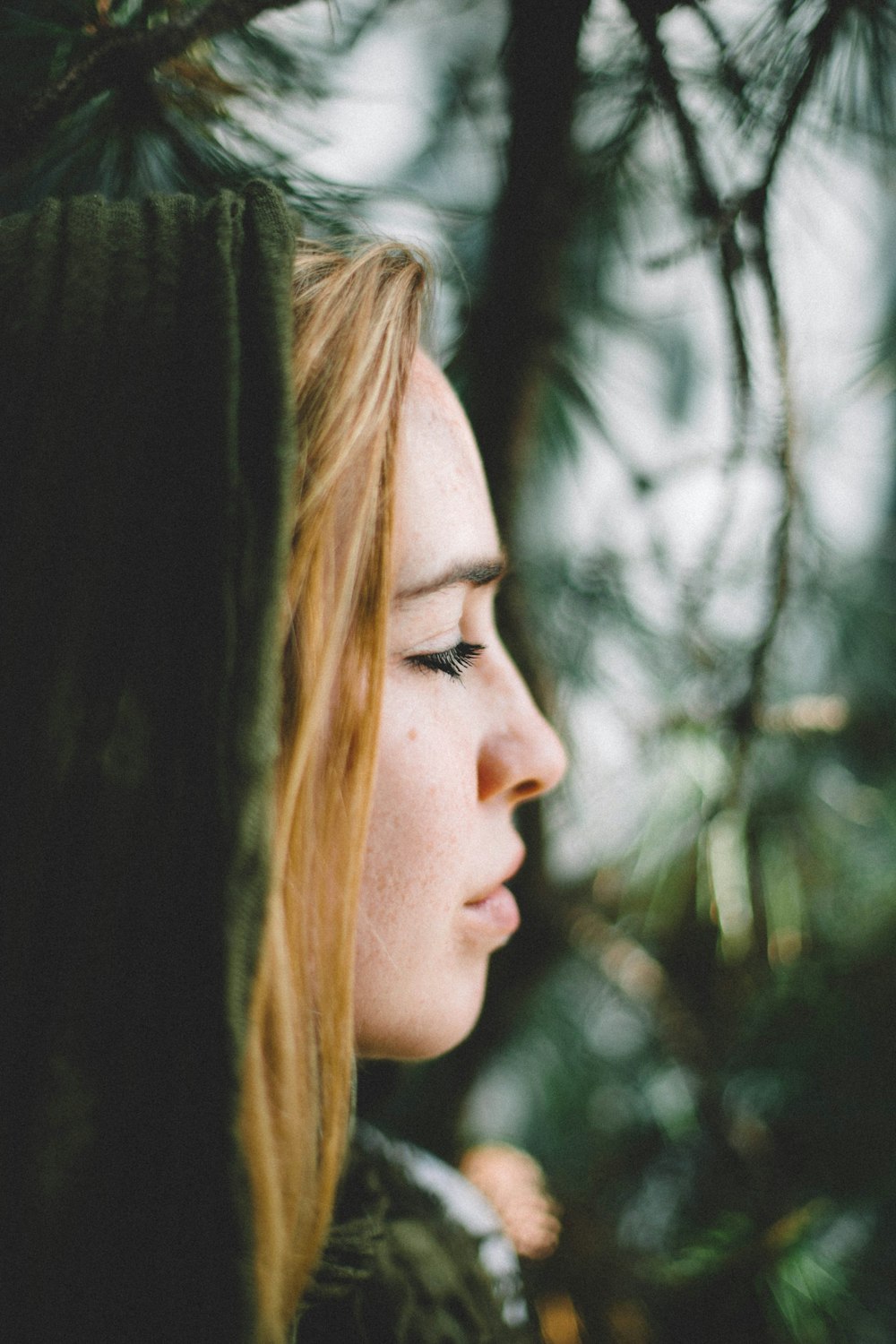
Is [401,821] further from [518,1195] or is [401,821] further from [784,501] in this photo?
[518,1195]

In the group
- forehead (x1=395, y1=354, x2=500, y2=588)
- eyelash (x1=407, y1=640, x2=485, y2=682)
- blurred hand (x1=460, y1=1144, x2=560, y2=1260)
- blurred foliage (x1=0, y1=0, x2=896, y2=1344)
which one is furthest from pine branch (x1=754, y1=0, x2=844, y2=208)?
blurred hand (x1=460, y1=1144, x2=560, y2=1260)

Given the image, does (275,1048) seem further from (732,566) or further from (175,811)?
(732,566)

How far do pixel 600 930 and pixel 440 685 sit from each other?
1.69 feet

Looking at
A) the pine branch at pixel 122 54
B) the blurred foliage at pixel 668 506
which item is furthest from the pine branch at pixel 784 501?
the pine branch at pixel 122 54

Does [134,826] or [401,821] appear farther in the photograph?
[401,821]

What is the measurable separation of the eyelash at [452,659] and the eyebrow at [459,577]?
1.5 inches

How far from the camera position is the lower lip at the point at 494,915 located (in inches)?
20.5

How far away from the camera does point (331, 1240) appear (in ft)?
1.66

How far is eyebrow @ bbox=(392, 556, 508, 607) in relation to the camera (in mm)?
452

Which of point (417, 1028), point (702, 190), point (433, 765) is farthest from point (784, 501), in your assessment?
point (417, 1028)

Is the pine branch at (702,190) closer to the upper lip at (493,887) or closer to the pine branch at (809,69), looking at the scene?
the pine branch at (809,69)

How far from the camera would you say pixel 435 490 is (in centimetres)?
47

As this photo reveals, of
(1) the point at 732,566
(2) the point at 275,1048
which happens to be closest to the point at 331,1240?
(2) the point at 275,1048

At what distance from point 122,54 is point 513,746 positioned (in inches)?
18.6
